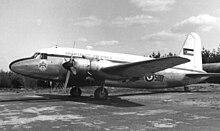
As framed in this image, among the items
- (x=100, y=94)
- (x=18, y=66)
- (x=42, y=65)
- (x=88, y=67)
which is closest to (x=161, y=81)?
(x=100, y=94)

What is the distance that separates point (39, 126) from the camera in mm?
6484

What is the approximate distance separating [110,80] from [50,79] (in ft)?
11.0

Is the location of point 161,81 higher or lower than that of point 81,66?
lower

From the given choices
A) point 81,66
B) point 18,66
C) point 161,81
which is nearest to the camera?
point 81,66

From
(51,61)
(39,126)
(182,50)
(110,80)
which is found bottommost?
(39,126)

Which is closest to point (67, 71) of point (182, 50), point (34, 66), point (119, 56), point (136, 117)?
point (34, 66)

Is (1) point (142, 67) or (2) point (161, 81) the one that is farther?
(2) point (161, 81)

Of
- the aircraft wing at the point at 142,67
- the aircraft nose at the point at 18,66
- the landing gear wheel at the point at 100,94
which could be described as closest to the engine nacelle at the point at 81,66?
the aircraft wing at the point at 142,67

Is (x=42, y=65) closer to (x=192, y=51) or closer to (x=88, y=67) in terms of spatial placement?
(x=88, y=67)

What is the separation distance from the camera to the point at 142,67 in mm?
12625

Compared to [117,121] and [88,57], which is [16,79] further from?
[117,121]

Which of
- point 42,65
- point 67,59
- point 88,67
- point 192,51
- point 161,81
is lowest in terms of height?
point 161,81

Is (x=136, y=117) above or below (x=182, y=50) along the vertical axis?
below

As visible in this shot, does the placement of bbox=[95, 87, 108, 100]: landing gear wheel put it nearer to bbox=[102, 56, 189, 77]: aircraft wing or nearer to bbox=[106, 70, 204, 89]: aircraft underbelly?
bbox=[102, 56, 189, 77]: aircraft wing
